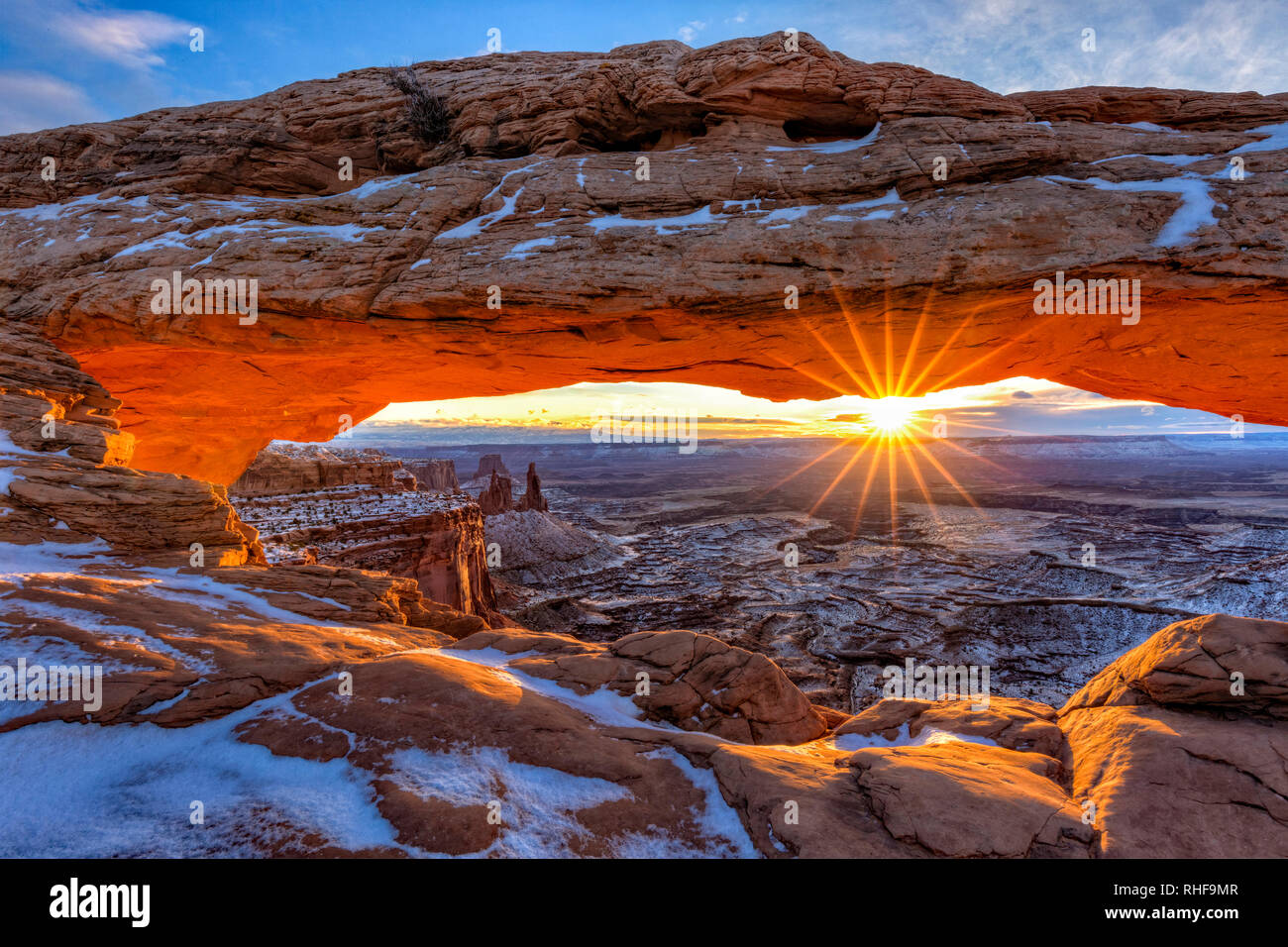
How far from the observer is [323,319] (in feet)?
38.4

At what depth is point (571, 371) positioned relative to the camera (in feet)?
47.7

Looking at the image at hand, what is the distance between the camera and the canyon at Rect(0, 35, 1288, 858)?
13.5ft

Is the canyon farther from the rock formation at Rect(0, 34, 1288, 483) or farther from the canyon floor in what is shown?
the canyon floor

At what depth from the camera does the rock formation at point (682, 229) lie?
10188 mm

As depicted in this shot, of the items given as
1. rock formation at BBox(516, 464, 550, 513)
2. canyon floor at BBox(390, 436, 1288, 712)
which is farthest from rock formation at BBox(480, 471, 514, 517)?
canyon floor at BBox(390, 436, 1288, 712)

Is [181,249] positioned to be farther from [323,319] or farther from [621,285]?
[621,285]

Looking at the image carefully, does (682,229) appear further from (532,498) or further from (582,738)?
(532,498)

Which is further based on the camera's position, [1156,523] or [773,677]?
[1156,523]

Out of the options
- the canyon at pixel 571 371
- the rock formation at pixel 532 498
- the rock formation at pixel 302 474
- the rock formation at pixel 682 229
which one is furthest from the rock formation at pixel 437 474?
the rock formation at pixel 682 229

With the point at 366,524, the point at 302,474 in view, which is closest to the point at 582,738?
the point at 366,524

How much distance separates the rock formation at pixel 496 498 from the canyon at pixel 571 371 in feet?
116

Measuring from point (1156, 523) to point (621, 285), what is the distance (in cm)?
9365

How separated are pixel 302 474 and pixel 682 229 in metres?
30.4

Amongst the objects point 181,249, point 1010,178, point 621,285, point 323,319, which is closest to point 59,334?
point 181,249
